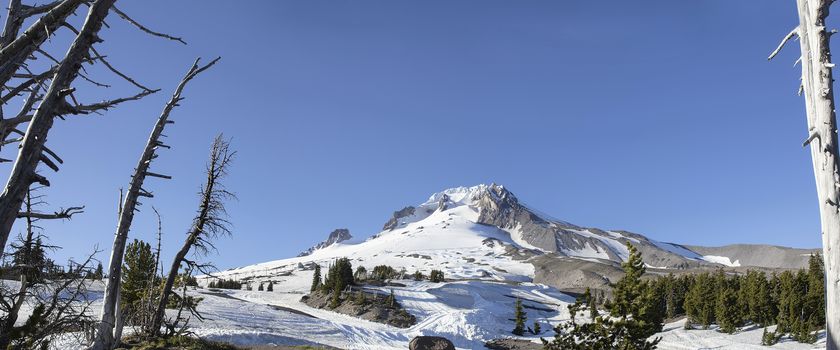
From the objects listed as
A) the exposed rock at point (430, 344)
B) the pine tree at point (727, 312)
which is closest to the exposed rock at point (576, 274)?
the pine tree at point (727, 312)

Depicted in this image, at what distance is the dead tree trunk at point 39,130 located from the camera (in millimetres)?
3533

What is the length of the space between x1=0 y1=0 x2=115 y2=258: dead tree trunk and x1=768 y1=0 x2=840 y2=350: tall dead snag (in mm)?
6622

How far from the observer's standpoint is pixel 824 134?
5234 mm

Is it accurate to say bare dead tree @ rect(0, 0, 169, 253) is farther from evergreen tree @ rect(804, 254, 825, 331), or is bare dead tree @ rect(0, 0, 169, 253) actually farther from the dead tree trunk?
evergreen tree @ rect(804, 254, 825, 331)

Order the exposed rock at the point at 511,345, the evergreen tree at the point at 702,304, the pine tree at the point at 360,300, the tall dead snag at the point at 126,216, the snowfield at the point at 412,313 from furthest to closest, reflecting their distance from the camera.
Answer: the pine tree at the point at 360,300 → the evergreen tree at the point at 702,304 → the exposed rock at the point at 511,345 → the snowfield at the point at 412,313 → the tall dead snag at the point at 126,216

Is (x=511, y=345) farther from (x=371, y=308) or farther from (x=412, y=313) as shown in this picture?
(x=371, y=308)

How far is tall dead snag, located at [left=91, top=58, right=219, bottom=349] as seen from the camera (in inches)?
503

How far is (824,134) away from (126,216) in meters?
14.2

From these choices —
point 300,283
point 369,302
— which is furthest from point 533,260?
point 369,302

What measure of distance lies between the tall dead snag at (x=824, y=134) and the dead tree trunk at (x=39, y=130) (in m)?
6.62

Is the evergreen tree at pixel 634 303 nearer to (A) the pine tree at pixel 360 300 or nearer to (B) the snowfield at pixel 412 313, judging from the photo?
(B) the snowfield at pixel 412 313

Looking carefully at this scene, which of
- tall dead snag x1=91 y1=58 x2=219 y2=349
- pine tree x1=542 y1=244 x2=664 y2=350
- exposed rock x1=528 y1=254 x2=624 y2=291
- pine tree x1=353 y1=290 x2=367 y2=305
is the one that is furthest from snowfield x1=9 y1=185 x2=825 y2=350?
exposed rock x1=528 y1=254 x2=624 y2=291

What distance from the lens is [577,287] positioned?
132750 mm

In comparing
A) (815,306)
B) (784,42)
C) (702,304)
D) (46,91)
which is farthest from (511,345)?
(46,91)
